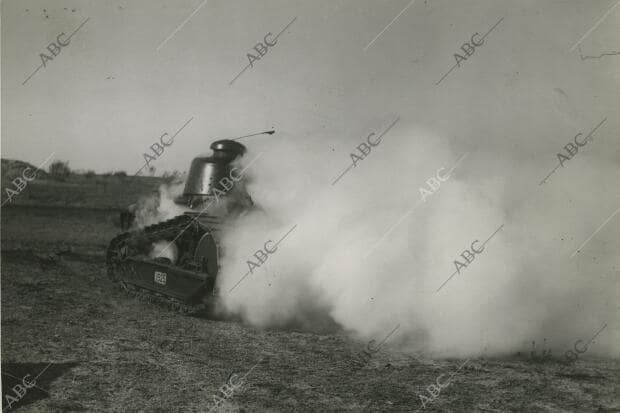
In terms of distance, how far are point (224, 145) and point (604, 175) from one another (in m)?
7.20

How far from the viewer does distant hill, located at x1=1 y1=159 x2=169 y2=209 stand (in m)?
22.6

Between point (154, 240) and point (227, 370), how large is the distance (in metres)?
4.60

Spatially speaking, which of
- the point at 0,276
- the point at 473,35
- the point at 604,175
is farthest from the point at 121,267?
the point at 604,175

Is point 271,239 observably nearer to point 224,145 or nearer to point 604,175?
point 224,145

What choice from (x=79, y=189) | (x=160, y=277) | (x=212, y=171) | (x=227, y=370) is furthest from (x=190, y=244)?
(x=79, y=189)

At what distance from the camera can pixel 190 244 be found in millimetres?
9297

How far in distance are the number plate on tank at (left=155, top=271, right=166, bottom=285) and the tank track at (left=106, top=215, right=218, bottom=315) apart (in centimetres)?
27

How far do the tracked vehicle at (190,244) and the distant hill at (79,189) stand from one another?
11.4 metres

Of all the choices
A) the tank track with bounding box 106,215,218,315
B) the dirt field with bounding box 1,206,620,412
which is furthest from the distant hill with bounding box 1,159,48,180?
the dirt field with bounding box 1,206,620,412

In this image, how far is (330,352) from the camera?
6.60m

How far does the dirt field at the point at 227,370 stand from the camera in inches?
193

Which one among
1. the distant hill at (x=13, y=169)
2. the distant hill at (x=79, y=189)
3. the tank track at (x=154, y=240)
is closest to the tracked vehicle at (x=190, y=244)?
the tank track at (x=154, y=240)

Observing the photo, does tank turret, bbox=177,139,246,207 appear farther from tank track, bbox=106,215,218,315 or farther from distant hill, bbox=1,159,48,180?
distant hill, bbox=1,159,48,180

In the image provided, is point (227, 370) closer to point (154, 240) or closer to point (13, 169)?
point (154, 240)
